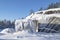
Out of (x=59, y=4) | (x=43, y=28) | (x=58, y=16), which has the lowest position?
(x=43, y=28)

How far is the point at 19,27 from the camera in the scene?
13211mm

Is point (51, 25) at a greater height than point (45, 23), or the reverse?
point (45, 23)

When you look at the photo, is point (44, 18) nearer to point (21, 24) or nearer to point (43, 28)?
point (43, 28)

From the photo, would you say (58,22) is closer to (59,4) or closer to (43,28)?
(43,28)

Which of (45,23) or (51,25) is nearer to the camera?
(51,25)

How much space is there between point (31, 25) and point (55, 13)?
2.05 m

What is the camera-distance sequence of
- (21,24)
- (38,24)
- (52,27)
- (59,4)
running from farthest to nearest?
(59,4) → (21,24) → (38,24) → (52,27)

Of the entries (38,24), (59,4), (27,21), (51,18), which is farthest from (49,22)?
(59,4)

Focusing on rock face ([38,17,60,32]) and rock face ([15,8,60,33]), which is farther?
rock face ([15,8,60,33])

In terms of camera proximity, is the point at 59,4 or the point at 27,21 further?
the point at 59,4

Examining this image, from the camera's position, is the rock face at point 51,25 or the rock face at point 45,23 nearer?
the rock face at point 51,25

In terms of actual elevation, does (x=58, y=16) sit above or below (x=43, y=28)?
above

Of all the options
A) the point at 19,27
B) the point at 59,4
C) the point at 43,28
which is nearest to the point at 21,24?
the point at 19,27

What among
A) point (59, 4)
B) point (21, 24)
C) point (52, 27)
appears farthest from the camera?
point (59, 4)
